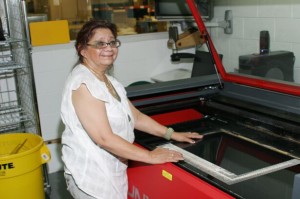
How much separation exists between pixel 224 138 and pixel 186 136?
19 centimetres

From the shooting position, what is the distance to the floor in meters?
2.84

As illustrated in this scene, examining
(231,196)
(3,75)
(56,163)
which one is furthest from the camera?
(56,163)

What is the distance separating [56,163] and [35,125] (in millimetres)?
589

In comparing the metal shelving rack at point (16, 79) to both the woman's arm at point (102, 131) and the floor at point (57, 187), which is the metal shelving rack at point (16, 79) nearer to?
the floor at point (57, 187)

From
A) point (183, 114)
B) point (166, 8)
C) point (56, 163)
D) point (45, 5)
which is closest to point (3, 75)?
point (45, 5)

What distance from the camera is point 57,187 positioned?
2.97 meters

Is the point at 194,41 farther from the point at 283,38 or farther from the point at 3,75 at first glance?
the point at 3,75

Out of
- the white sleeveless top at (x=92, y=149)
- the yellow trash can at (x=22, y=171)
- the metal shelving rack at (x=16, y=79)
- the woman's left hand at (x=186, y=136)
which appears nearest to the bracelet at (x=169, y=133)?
the woman's left hand at (x=186, y=136)

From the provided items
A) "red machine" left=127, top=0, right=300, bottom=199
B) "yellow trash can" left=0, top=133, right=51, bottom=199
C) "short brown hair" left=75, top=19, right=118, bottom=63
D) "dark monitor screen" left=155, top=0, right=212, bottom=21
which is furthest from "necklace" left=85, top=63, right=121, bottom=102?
"dark monitor screen" left=155, top=0, right=212, bottom=21

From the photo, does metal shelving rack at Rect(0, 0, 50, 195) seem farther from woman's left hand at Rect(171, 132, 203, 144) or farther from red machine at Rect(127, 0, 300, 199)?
woman's left hand at Rect(171, 132, 203, 144)

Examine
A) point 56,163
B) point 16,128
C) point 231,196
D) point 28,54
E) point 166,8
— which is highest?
point 166,8

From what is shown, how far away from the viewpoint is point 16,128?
2887 mm

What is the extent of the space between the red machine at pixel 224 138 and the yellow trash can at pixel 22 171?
806 mm

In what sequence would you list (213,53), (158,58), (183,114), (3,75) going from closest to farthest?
(183,114) → (213,53) → (3,75) → (158,58)
